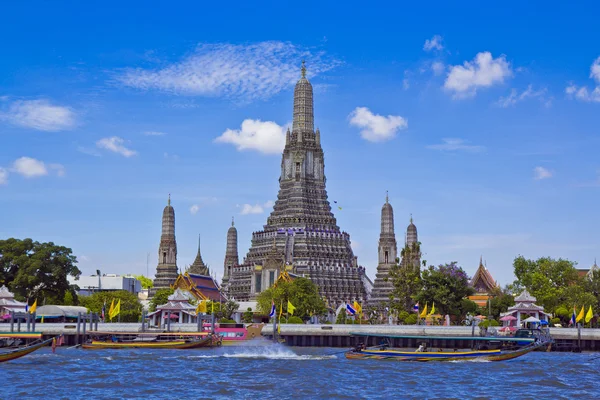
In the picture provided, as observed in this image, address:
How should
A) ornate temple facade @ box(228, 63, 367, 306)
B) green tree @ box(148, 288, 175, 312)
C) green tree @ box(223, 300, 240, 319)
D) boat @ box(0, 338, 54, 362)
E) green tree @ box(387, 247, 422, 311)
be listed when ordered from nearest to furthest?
boat @ box(0, 338, 54, 362), green tree @ box(387, 247, 422, 311), green tree @ box(223, 300, 240, 319), green tree @ box(148, 288, 175, 312), ornate temple facade @ box(228, 63, 367, 306)

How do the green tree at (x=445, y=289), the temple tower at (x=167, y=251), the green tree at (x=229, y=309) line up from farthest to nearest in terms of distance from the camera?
the temple tower at (x=167, y=251), the green tree at (x=229, y=309), the green tree at (x=445, y=289)

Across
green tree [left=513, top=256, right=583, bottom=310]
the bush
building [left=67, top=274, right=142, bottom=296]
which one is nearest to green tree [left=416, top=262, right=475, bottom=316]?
the bush

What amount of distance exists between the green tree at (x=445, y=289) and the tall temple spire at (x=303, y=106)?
41.4 m

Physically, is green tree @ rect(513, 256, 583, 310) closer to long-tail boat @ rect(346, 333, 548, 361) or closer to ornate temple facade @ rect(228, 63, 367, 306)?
ornate temple facade @ rect(228, 63, 367, 306)

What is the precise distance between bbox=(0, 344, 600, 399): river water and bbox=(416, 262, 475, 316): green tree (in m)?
23.2

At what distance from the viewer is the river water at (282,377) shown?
48.4 m

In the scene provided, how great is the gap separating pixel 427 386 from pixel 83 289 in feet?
434

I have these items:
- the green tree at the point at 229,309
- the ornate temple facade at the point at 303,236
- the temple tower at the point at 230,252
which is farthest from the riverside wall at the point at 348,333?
the temple tower at the point at 230,252

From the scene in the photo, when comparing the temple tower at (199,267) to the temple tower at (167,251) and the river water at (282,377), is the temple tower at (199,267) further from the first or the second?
the river water at (282,377)

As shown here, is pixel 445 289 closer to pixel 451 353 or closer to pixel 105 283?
pixel 451 353

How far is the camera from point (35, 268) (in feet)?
336

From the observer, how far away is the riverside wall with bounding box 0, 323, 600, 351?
7812cm

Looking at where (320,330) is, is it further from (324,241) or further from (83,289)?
(83,289)

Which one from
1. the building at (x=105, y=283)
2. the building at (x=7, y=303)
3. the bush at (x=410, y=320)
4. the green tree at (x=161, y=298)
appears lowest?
the bush at (x=410, y=320)
